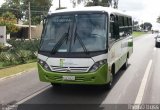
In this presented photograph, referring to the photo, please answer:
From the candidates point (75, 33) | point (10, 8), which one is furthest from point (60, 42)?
point (10, 8)

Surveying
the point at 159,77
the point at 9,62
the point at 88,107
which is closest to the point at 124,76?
the point at 159,77

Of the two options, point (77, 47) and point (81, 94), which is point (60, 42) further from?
point (81, 94)

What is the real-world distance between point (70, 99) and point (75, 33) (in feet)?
6.84

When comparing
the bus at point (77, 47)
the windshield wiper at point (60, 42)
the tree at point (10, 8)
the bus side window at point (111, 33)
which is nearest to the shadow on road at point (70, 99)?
the bus at point (77, 47)

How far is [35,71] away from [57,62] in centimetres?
663

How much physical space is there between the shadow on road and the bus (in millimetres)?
473

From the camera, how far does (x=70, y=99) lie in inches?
389

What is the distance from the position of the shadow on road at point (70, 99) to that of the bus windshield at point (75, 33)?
1.48m

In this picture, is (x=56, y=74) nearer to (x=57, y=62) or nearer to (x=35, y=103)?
(x=57, y=62)

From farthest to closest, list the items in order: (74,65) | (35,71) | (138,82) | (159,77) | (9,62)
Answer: (9,62) < (35,71) < (159,77) < (138,82) < (74,65)

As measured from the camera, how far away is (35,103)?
9477mm

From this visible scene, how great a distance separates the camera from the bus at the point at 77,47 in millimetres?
9828

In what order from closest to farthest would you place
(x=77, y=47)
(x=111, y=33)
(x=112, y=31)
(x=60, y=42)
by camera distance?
(x=77, y=47) → (x=60, y=42) → (x=111, y=33) → (x=112, y=31)

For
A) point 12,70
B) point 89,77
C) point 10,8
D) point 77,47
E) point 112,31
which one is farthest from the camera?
point 10,8
